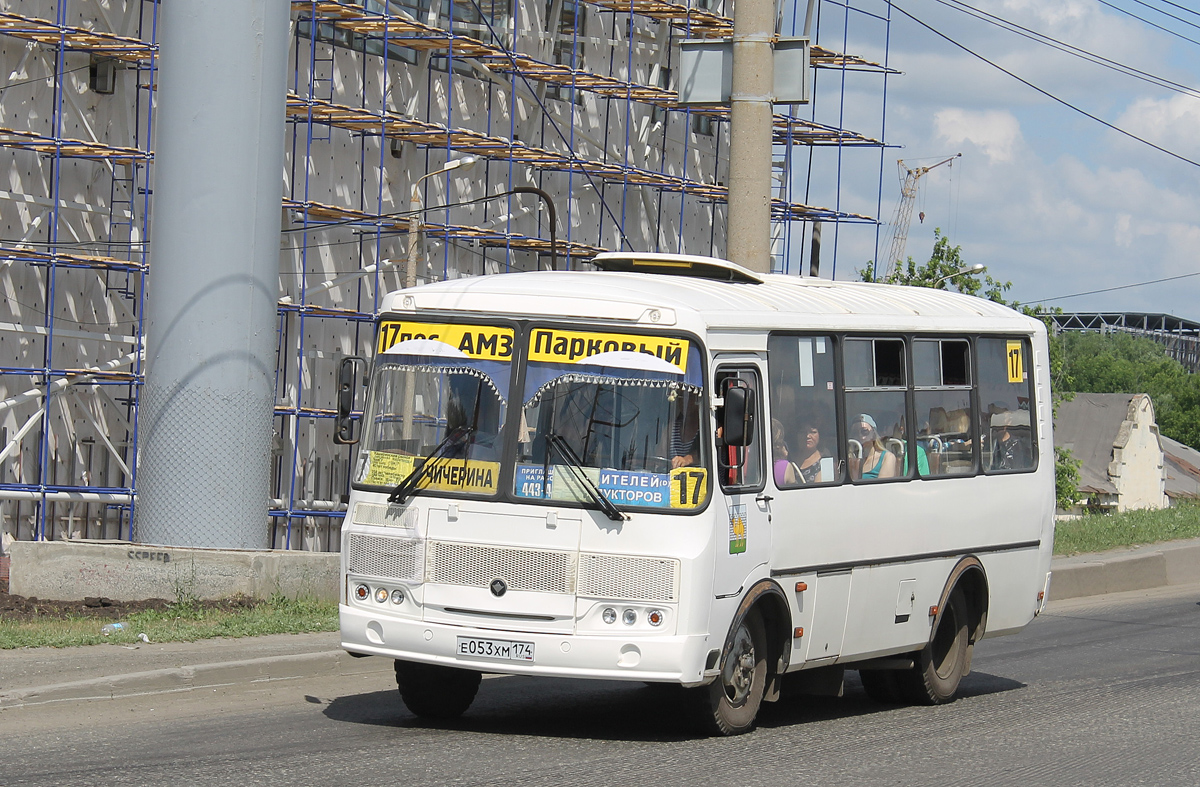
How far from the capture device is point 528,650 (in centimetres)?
918

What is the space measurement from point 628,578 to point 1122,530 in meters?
16.5

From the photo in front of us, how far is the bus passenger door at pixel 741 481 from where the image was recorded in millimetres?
9500

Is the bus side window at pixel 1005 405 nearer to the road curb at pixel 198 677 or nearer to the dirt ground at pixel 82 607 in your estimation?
the road curb at pixel 198 677

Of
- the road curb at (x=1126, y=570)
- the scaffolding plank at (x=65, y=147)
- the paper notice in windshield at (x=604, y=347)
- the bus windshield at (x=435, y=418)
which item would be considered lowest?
the road curb at (x=1126, y=570)

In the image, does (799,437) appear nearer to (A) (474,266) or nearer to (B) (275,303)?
(B) (275,303)

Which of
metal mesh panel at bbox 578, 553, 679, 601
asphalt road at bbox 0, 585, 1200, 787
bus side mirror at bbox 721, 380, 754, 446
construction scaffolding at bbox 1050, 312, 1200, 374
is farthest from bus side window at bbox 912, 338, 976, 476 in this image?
construction scaffolding at bbox 1050, 312, 1200, 374

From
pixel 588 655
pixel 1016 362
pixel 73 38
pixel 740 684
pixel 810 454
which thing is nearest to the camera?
pixel 588 655

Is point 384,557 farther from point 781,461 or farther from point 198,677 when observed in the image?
point 781,461

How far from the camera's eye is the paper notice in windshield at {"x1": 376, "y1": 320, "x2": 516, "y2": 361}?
963 cm

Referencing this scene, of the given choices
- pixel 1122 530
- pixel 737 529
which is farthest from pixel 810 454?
pixel 1122 530

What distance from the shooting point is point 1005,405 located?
12898 millimetres

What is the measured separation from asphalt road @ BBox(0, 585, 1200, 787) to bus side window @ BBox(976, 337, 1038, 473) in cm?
175

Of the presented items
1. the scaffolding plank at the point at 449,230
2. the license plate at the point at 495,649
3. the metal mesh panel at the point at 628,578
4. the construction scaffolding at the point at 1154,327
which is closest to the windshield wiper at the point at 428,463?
the license plate at the point at 495,649

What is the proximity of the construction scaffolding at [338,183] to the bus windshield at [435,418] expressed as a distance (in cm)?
1581
